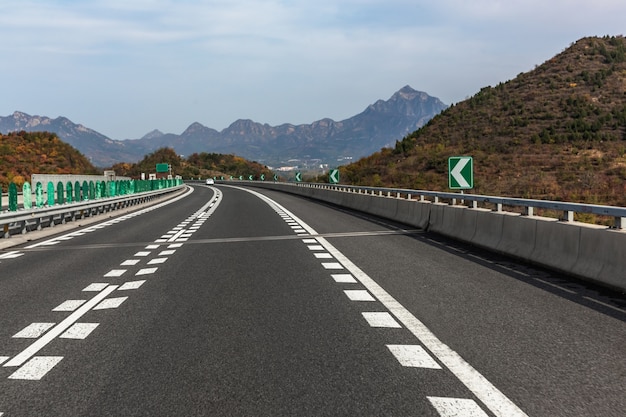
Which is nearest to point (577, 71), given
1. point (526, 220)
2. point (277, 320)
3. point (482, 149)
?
point (482, 149)

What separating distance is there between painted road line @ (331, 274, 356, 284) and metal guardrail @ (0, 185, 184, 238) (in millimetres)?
9751

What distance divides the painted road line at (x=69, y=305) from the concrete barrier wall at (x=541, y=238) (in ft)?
23.2

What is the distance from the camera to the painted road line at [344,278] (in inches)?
386

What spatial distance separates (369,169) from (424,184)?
23.8m

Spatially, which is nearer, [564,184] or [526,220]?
[526,220]

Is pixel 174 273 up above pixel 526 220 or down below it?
below

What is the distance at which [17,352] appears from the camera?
5.95 meters

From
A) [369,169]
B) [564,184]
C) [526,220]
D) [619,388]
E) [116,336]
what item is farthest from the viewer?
[369,169]

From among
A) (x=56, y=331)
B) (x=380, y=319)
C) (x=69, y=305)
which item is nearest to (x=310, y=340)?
(x=380, y=319)

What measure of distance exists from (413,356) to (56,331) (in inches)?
146

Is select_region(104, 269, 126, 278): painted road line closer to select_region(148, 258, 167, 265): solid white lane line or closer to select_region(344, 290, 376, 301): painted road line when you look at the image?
select_region(148, 258, 167, 265): solid white lane line

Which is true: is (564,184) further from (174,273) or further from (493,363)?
(493,363)

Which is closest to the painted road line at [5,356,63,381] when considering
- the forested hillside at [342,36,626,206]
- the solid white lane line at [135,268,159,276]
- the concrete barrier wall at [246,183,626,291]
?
the solid white lane line at [135,268,159,276]

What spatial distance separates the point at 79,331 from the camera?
6.76 metres
